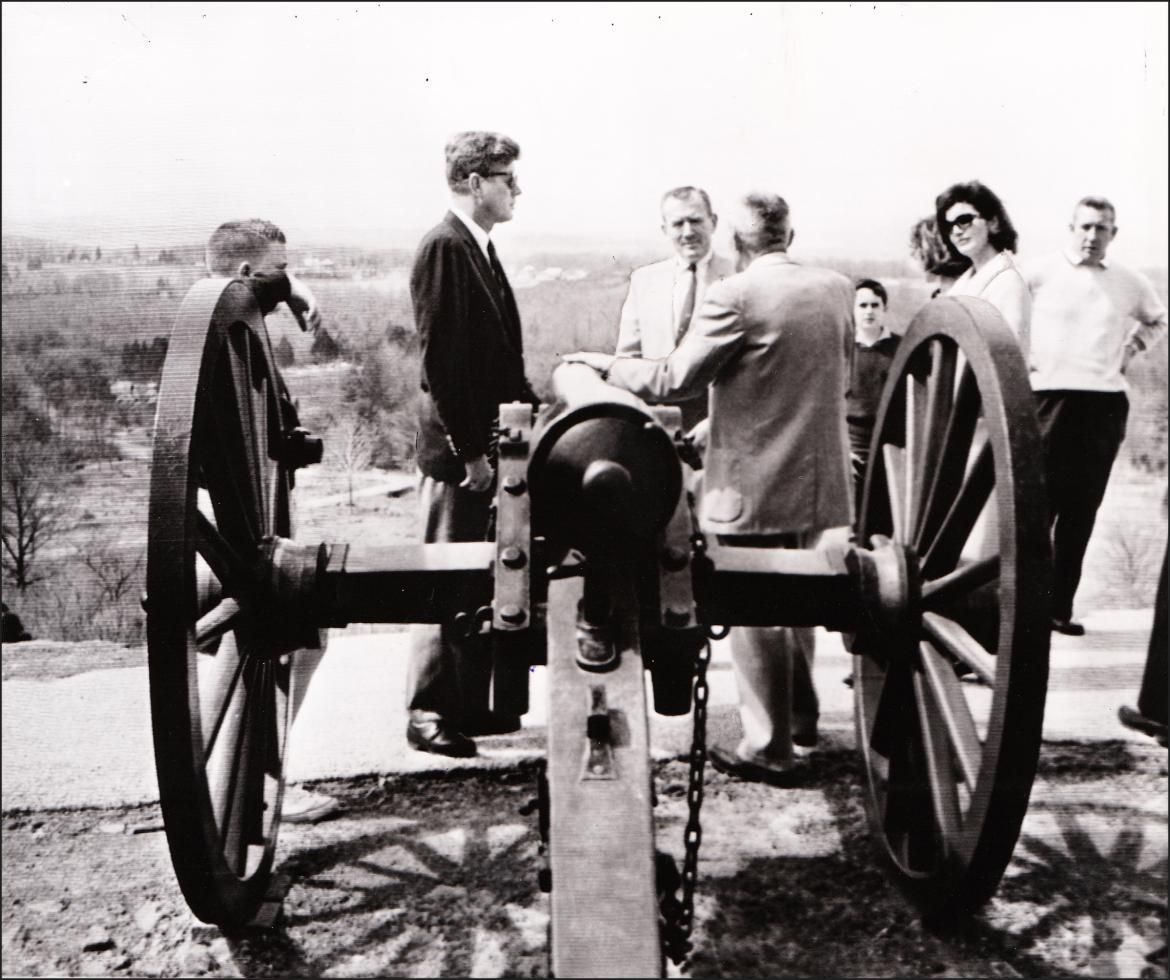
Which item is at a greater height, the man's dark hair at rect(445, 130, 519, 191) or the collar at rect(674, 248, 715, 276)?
the man's dark hair at rect(445, 130, 519, 191)

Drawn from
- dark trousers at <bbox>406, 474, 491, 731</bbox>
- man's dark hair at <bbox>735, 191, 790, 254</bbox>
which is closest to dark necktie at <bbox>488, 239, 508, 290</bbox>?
dark trousers at <bbox>406, 474, 491, 731</bbox>

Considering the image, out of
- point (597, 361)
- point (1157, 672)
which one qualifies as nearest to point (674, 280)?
point (597, 361)

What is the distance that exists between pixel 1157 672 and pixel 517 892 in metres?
2.36

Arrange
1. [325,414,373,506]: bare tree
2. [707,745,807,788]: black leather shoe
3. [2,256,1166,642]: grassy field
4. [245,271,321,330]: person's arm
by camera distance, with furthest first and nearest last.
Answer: [325,414,373,506]: bare tree < [2,256,1166,642]: grassy field < [707,745,807,788]: black leather shoe < [245,271,321,330]: person's arm

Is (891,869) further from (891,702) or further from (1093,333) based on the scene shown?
(1093,333)

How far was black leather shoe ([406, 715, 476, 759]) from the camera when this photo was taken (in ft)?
11.9

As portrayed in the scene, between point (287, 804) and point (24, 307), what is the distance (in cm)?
324

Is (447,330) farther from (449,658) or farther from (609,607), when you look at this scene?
(609,607)

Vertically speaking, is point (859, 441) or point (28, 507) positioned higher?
point (859, 441)

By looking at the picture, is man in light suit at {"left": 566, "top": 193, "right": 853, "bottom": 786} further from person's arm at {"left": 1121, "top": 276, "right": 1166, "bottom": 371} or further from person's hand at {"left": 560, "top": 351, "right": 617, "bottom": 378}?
person's arm at {"left": 1121, "top": 276, "right": 1166, "bottom": 371}

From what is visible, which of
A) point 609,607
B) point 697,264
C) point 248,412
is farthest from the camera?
point 697,264

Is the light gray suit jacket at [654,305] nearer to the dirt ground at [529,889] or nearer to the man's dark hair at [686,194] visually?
the man's dark hair at [686,194]

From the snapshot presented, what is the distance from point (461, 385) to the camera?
3.53 m

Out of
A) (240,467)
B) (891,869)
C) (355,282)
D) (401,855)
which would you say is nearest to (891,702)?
(891,869)
